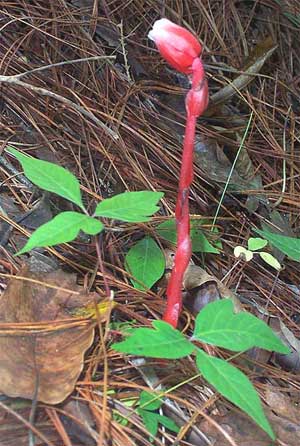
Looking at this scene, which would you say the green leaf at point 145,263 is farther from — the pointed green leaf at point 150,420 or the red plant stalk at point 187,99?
the pointed green leaf at point 150,420

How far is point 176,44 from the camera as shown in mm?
1228

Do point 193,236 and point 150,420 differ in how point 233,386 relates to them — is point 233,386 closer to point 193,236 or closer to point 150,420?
point 150,420

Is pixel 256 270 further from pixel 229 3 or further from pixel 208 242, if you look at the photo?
pixel 229 3

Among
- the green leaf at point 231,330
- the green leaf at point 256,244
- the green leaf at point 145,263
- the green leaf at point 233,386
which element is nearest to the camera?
the green leaf at point 233,386

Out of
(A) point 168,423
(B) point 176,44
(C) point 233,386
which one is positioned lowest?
(A) point 168,423

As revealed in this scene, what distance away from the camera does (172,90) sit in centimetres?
230

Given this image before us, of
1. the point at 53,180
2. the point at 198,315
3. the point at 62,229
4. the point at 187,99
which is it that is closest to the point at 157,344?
the point at 198,315

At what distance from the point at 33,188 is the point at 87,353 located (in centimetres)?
66

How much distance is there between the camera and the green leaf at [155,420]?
115 cm

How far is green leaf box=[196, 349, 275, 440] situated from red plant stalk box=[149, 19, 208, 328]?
0.87 ft

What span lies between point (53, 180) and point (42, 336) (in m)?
0.31

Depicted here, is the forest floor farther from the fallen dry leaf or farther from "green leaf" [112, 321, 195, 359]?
"green leaf" [112, 321, 195, 359]

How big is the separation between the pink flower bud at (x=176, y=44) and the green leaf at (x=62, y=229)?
366mm

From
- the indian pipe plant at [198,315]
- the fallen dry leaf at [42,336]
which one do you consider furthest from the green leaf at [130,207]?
the fallen dry leaf at [42,336]
